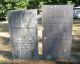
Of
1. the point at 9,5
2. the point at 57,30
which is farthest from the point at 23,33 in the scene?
the point at 9,5

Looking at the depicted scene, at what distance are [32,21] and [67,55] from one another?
5.57 ft

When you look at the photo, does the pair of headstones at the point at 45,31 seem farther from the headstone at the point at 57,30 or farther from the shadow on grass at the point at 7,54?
the shadow on grass at the point at 7,54

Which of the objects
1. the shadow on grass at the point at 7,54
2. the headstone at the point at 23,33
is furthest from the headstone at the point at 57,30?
the shadow on grass at the point at 7,54

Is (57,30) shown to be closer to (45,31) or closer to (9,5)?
(45,31)

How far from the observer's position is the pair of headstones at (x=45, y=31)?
958cm

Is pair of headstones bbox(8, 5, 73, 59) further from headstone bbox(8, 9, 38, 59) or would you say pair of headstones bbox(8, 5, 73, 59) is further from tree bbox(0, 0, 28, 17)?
tree bbox(0, 0, 28, 17)

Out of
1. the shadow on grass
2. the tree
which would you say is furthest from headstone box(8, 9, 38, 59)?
the tree

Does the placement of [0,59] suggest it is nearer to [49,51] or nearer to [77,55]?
[49,51]

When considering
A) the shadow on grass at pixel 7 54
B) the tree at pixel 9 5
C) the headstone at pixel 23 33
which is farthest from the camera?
the tree at pixel 9 5

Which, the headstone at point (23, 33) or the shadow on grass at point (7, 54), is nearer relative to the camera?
the headstone at point (23, 33)

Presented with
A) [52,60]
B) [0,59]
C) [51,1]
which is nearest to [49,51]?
[52,60]

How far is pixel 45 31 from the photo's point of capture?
981cm

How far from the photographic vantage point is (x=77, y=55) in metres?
10.6

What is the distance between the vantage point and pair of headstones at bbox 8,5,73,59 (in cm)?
958
